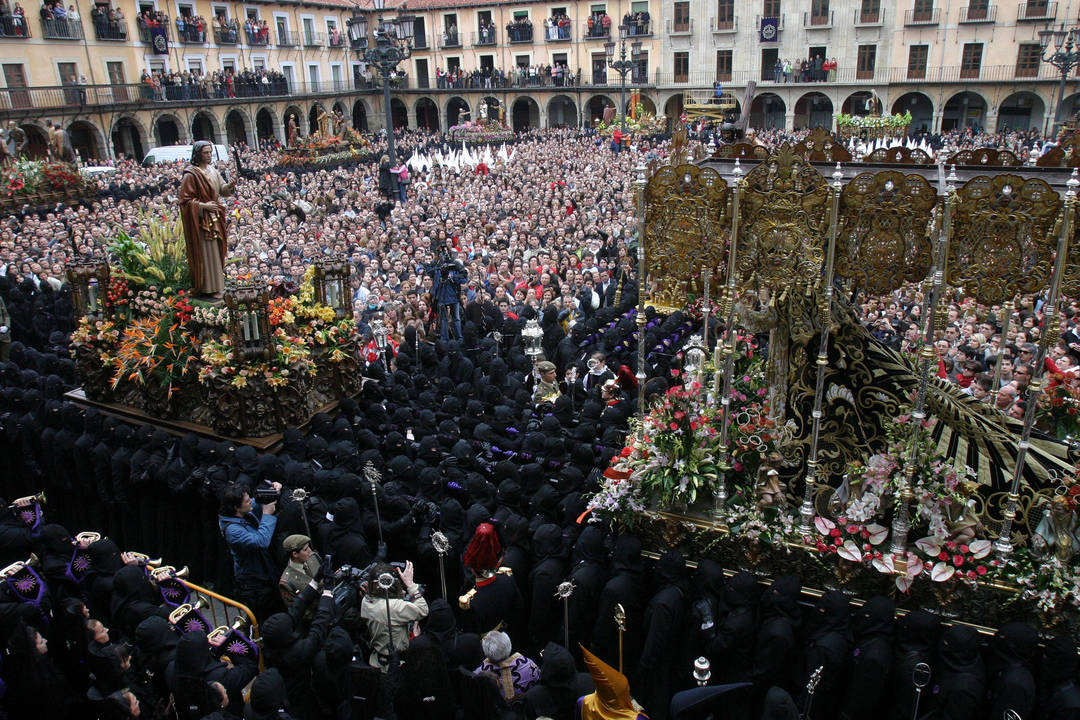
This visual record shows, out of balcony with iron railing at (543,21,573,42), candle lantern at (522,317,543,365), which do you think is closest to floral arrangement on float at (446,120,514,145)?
balcony with iron railing at (543,21,573,42)

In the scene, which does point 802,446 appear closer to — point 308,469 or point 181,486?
point 308,469

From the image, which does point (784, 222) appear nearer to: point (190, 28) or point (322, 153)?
point (322, 153)

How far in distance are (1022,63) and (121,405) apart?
133 ft

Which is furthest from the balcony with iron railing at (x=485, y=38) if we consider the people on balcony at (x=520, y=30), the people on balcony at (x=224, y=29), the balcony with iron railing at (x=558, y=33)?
the people on balcony at (x=224, y=29)

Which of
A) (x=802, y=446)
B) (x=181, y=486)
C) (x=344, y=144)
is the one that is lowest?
(x=181, y=486)

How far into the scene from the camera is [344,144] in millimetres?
30688

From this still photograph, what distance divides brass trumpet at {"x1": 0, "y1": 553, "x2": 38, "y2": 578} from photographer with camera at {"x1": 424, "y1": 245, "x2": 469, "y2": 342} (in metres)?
6.47

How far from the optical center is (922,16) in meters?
37.4

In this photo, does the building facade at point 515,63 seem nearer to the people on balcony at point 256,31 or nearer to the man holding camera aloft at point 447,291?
the people on balcony at point 256,31

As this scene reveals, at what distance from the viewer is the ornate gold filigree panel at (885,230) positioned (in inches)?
191

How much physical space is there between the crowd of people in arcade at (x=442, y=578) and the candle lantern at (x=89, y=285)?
44.9 inches

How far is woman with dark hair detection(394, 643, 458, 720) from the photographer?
4746 millimetres

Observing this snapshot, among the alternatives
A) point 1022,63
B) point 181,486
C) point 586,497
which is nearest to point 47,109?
point 181,486

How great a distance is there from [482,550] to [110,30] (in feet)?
123
